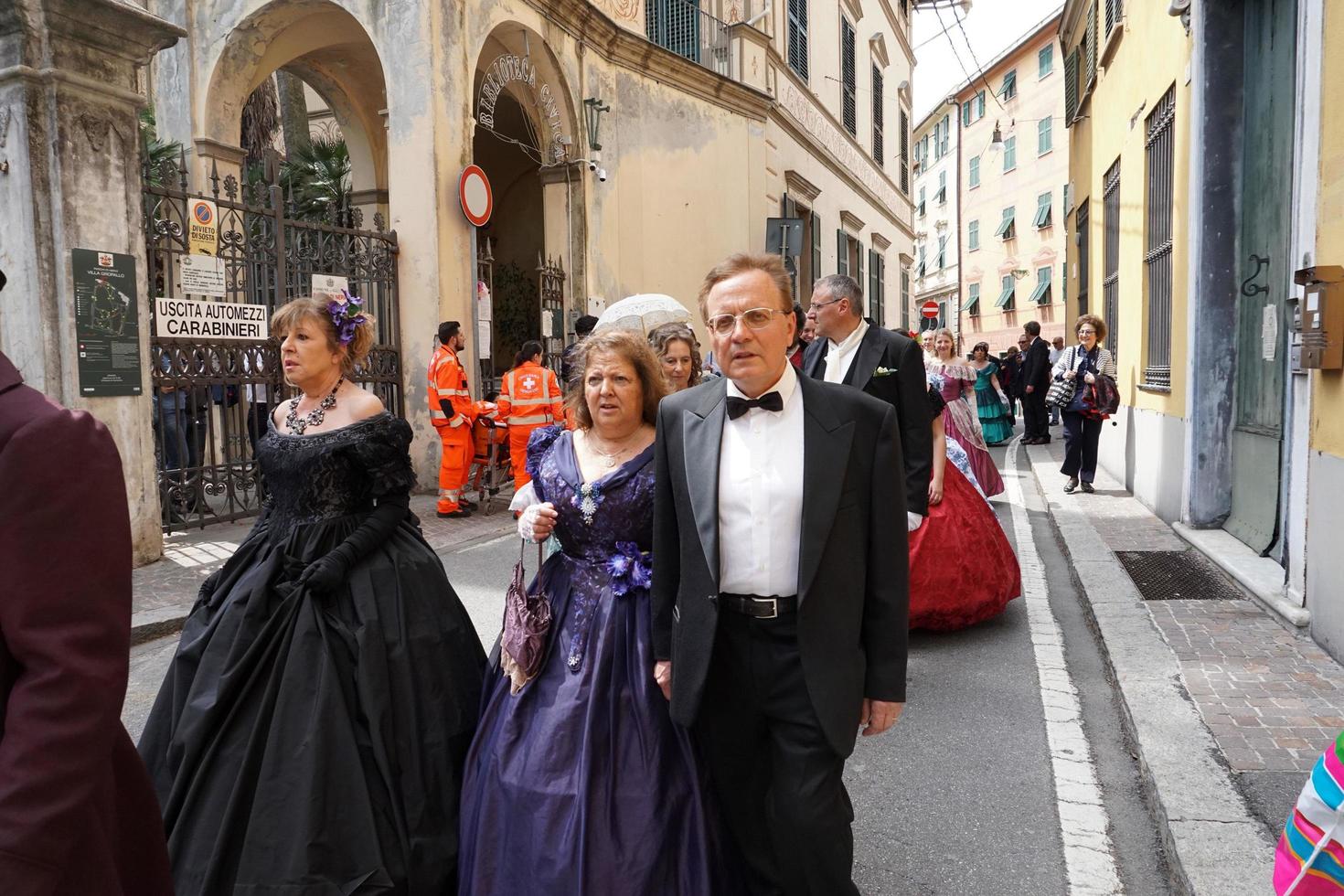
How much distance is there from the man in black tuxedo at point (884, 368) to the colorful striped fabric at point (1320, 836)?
2.79 m

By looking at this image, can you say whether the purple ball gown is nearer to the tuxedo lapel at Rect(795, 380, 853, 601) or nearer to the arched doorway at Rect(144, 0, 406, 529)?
the tuxedo lapel at Rect(795, 380, 853, 601)

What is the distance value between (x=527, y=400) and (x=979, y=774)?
693cm

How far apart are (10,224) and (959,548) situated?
641 centimetres

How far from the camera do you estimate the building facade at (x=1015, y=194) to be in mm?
37594

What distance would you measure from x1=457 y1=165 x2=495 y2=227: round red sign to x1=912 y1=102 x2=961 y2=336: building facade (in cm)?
3924

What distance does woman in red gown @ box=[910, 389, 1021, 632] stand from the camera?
5453 millimetres

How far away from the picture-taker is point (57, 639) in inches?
54.9

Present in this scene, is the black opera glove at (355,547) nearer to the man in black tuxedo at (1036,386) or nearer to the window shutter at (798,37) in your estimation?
the man in black tuxedo at (1036,386)

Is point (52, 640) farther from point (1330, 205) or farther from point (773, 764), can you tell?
point (1330, 205)

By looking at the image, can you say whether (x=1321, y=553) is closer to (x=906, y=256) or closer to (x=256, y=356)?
(x=256, y=356)

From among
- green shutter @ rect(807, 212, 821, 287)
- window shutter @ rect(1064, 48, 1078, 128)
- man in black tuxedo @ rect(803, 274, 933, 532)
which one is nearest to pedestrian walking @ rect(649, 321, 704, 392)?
man in black tuxedo @ rect(803, 274, 933, 532)

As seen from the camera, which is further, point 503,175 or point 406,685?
point 503,175

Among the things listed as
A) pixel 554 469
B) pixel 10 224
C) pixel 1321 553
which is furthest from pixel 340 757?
pixel 10 224

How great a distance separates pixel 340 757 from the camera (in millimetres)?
2816
